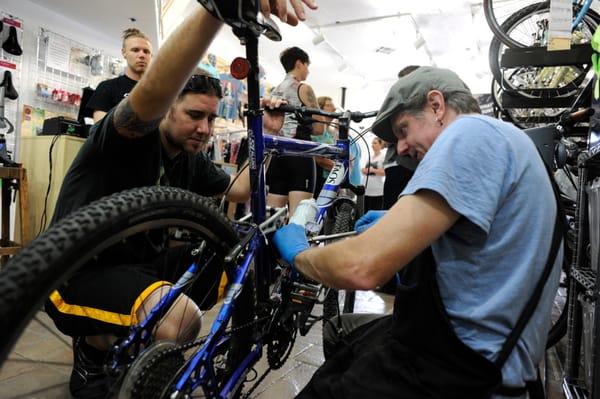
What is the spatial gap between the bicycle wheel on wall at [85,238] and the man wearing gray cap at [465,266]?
274 mm

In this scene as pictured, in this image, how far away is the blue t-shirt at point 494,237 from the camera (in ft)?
2.25

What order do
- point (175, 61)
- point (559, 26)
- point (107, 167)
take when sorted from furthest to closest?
point (559, 26)
point (107, 167)
point (175, 61)

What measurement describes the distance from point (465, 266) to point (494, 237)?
0.25 ft

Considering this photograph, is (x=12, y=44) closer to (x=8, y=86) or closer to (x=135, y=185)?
(x=8, y=86)

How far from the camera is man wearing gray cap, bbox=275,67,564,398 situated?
678 millimetres

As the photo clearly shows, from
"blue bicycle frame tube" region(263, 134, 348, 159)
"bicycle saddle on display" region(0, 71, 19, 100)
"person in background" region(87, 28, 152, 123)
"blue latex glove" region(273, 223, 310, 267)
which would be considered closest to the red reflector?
"blue bicycle frame tube" region(263, 134, 348, 159)

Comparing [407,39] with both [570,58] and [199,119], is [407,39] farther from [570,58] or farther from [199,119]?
[199,119]

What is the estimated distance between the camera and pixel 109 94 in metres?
2.42

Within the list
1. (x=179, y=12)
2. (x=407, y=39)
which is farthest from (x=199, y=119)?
(x=407, y=39)

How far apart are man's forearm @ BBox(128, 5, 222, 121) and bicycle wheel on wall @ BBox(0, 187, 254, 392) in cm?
26

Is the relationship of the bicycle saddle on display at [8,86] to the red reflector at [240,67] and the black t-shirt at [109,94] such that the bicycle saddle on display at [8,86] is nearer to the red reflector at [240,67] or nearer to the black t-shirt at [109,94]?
the black t-shirt at [109,94]

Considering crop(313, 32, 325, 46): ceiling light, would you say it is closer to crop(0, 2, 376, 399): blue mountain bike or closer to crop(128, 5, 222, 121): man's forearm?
crop(0, 2, 376, 399): blue mountain bike

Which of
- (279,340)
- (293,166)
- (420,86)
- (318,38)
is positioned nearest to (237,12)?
(420,86)

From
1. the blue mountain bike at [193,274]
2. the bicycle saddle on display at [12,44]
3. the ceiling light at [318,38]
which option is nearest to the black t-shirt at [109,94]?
the blue mountain bike at [193,274]
